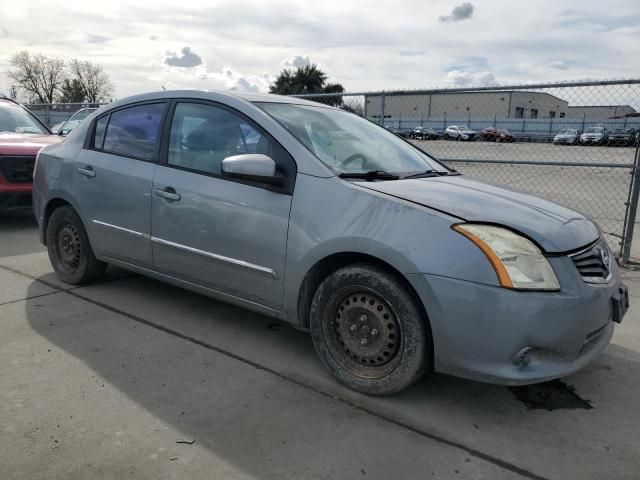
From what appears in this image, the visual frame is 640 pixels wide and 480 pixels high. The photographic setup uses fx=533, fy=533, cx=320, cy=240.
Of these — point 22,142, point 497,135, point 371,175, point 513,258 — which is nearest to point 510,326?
point 513,258

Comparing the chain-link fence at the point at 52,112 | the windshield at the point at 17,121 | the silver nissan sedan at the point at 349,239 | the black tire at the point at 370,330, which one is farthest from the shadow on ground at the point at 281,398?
the chain-link fence at the point at 52,112

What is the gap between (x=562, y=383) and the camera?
10.5ft

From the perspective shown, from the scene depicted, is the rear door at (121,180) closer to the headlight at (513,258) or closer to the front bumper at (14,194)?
the headlight at (513,258)

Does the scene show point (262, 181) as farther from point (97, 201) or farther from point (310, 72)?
point (310, 72)

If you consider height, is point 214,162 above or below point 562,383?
above

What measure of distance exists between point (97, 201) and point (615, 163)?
5.09 meters

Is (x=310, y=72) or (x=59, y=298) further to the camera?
(x=310, y=72)

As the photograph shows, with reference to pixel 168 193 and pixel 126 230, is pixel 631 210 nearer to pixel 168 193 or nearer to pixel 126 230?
pixel 168 193

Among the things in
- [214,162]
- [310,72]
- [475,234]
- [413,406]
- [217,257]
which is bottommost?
[413,406]

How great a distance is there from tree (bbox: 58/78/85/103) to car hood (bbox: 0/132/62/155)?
56.6m

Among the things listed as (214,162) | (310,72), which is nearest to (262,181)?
(214,162)

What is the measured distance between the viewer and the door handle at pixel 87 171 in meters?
4.25

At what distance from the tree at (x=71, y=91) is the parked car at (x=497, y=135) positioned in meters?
60.0

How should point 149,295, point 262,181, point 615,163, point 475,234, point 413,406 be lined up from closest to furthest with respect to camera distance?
point 475,234 < point 413,406 < point 262,181 < point 149,295 < point 615,163
